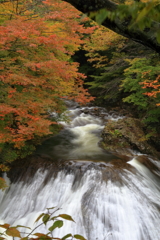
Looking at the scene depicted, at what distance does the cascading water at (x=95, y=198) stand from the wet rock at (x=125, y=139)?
3.01ft

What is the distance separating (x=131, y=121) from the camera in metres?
10.3

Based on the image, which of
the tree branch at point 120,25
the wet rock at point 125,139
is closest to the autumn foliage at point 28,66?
the wet rock at point 125,139

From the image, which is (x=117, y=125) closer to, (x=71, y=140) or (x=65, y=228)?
(x=71, y=140)

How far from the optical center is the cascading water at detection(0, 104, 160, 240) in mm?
5215

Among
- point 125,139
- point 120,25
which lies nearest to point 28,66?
point 120,25

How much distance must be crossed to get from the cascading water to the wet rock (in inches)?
36.1

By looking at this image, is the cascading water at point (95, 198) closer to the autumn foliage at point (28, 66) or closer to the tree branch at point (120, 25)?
the autumn foliage at point (28, 66)

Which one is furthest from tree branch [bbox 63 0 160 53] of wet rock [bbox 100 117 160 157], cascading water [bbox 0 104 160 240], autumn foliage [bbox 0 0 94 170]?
wet rock [bbox 100 117 160 157]

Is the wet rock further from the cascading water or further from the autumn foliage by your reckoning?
the autumn foliage

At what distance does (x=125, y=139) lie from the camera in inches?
360

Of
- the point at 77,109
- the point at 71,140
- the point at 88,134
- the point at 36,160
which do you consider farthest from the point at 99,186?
the point at 77,109

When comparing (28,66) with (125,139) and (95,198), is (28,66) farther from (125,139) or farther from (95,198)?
(125,139)

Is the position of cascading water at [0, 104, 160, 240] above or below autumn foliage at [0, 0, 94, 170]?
below

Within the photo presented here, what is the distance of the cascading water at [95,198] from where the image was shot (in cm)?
521
